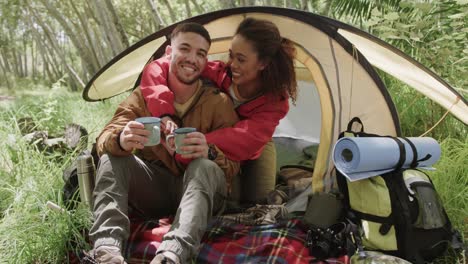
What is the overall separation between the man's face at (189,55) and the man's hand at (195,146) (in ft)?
1.53

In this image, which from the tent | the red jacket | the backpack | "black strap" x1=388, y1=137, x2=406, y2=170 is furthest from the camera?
the tent

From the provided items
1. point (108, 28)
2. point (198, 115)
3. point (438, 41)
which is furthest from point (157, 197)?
point (108, 28)

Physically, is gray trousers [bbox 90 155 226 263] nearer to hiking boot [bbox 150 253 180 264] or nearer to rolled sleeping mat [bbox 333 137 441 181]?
hiking boot [bbox 150 253 180 264]

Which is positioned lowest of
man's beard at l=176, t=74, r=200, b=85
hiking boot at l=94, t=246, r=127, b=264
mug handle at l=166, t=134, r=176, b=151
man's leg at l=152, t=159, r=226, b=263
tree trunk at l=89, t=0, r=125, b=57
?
hiking boot at l=94, t=246, r=127, b=264

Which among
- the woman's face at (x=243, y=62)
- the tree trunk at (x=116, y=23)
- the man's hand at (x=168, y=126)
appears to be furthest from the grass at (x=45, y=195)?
the tree trunk at (x=116, y=23)

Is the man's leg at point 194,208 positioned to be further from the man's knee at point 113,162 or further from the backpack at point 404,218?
the backpack at point 404,218

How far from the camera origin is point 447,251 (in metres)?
2.11

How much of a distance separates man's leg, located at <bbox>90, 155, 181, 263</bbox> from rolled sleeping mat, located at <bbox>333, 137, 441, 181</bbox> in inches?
37.0

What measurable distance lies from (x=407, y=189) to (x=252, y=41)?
1.25 meters

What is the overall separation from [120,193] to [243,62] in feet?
3.67

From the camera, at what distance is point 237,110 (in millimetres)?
2629

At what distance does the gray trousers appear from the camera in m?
1.83

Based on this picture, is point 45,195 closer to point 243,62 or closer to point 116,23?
point 243,62

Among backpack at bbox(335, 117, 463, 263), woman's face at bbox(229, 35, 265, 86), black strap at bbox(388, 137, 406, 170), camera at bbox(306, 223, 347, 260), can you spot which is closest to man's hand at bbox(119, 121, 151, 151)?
woman's face at bbox(229, 35, 265, 86)
